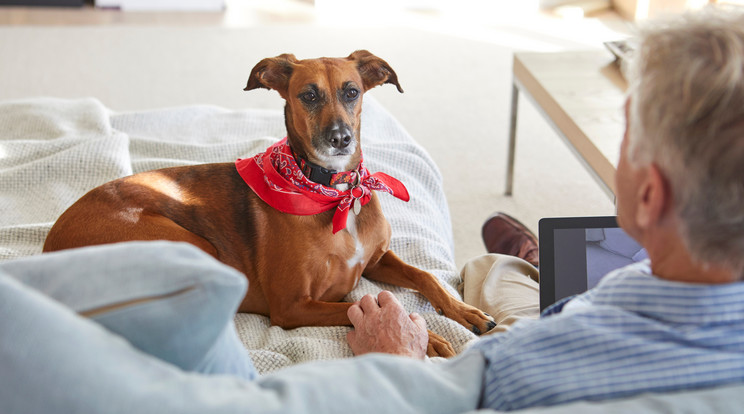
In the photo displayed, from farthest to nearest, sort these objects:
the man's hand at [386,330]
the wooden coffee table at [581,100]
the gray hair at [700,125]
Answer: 1. the wooden coffee table at [581,100]
2. the man's hand at [386,330]
3. the gray hair at [700,125]

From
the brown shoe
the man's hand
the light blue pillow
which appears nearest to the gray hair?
the light blue pillow

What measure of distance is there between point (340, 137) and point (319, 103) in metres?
0.10

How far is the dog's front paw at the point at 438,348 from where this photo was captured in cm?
148

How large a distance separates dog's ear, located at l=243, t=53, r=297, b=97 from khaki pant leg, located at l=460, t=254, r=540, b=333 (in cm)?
66

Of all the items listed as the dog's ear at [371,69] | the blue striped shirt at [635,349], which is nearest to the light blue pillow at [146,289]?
the blue striped shirt at [635,349]

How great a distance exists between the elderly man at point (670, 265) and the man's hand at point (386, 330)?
1.80 feet

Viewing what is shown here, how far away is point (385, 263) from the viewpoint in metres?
1.81

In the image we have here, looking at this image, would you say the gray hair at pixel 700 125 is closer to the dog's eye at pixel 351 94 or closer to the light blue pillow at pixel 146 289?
the light blue pillow at pixel 146 289

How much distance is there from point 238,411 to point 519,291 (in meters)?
1.18

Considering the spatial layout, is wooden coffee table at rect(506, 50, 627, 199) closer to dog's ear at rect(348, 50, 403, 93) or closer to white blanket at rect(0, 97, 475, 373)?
white blanket at rect(0, 97, 475, 373)

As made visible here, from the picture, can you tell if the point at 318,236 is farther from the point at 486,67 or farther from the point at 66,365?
the point at 486,67

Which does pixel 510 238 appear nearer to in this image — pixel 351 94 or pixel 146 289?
pixel 351 94

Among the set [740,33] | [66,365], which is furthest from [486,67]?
[66,365]

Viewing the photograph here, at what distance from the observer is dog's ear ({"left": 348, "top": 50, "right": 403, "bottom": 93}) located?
5.71 ft
